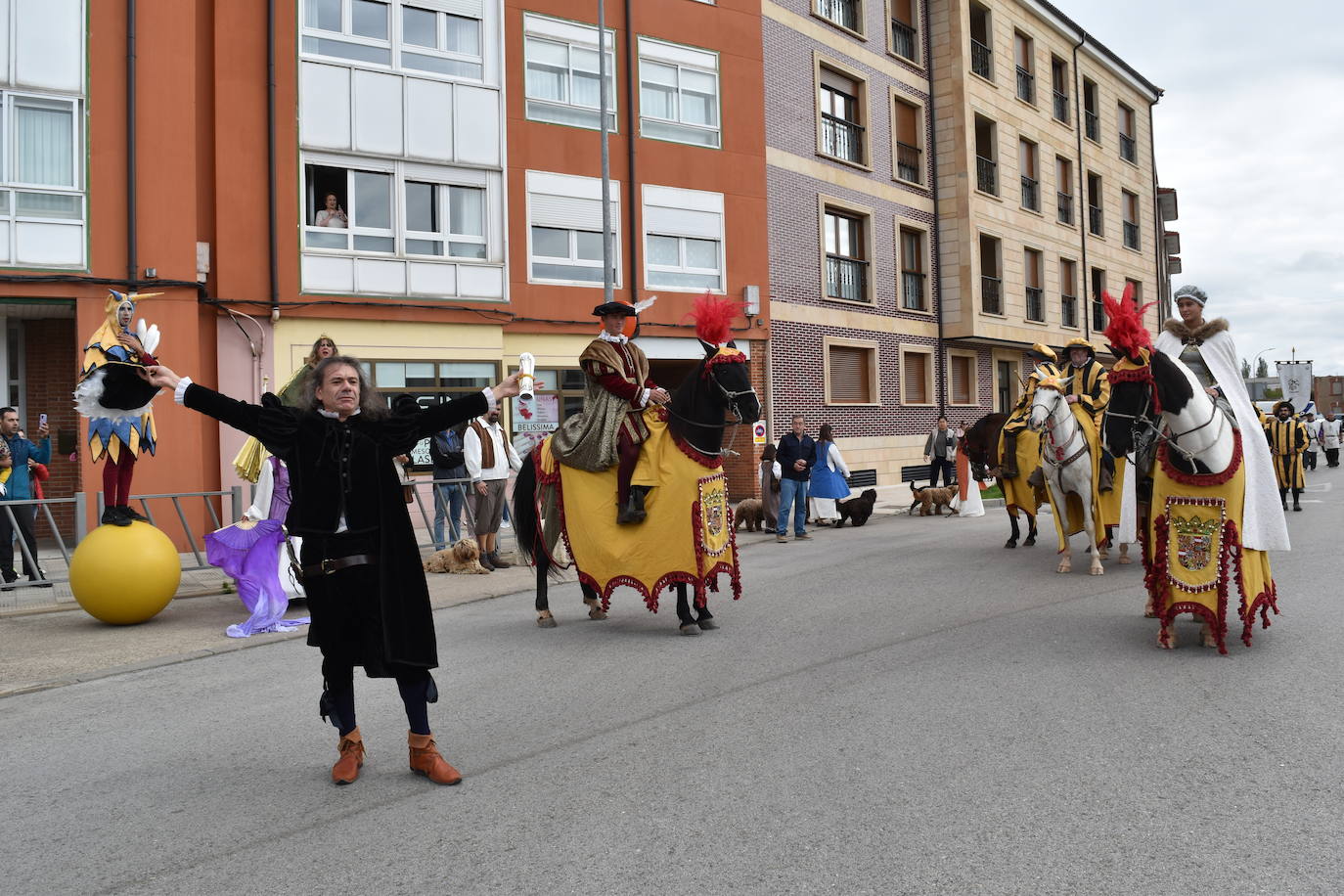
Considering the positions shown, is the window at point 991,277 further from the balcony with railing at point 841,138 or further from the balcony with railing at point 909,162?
the balcony with railing at point 841,138

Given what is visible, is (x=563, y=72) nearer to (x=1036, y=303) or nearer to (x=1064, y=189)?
(x=1036, y=303)

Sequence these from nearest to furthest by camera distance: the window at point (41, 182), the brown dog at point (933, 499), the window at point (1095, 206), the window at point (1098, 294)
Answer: the window at point (41, 182)
the brown dog at point (933, 499)
the window at point (1098, 294)
the window at point (1095, 206)

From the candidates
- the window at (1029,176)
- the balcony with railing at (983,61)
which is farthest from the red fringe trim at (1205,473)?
the window at (1029,176)

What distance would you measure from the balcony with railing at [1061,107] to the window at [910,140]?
7.57 m

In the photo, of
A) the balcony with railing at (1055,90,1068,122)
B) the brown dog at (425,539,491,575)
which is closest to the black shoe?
the brown dog at (425,539,491,575)

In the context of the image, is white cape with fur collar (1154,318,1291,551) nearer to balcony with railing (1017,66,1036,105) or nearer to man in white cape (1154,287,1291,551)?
man in white cape (1154,287,1291,551)

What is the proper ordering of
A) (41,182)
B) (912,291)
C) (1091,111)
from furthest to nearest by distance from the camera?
(1091,111)
(912,291)
(41,182)

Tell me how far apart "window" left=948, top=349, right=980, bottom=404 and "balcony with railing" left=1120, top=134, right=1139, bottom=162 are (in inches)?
530

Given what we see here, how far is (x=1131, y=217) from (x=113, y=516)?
37.1 m

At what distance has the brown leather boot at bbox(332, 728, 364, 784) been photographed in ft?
14.0

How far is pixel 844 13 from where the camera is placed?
24672mm

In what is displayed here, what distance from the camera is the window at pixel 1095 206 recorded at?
33.7 meters

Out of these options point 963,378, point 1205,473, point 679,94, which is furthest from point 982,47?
point 1205,473

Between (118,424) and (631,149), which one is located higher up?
(631,149)
